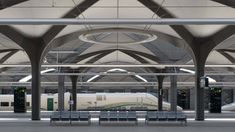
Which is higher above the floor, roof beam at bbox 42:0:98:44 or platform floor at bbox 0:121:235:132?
roof beam at bbox 42:0:98:44

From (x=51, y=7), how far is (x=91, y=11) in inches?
112

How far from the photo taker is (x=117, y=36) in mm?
35094

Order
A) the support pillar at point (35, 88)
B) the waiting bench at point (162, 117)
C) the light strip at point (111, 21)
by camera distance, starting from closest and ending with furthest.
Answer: the light strip at point (111, 21)
the waiting bench at point (162, 117)
the support pillar at point (35, 88)

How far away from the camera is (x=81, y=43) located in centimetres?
3806

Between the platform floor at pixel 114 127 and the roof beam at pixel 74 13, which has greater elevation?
the roof beam at pixel 74 13

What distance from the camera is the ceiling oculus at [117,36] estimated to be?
100 feet

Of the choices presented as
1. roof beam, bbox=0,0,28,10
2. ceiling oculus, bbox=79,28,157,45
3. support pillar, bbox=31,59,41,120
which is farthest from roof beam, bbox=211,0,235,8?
support pillar, bbox=31,59,41,120

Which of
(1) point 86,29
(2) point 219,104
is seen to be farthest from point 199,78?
(2) point 219,104

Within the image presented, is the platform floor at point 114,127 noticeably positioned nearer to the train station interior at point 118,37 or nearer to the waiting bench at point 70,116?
the train station interior at point 118,37

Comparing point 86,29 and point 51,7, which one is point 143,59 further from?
point 51,7

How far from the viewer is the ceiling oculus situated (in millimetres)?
30562

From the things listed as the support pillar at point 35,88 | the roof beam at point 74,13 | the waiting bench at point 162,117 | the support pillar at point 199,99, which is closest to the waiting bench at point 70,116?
the support pillar at point 35,88

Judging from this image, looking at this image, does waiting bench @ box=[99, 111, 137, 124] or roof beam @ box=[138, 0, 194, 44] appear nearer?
roof beam @ box=[138, 0, 194, 44]

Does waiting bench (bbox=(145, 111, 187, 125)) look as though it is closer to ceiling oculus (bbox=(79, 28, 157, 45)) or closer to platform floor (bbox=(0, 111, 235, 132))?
platform floor (bbox=(0, 111, 235, 132))
